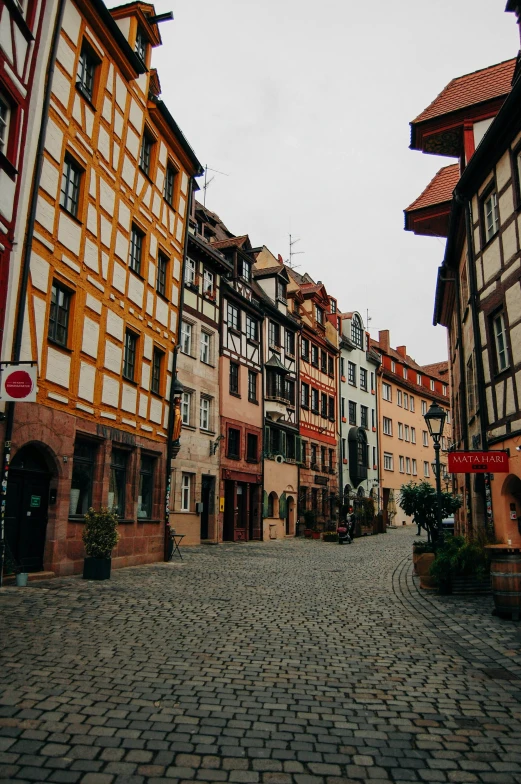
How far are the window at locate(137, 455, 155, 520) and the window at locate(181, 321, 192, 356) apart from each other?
8111mm

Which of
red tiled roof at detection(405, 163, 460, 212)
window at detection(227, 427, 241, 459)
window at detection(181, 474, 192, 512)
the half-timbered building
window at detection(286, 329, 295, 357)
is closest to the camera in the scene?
red tiled roof at detection(405, 163, 460, 212)

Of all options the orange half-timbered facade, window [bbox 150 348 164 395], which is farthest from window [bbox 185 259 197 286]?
window [bbox 150 348 164 395]

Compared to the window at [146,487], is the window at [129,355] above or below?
above

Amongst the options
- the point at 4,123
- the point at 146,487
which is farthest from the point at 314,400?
the point at 4,123

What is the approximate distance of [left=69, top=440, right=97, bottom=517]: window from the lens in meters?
14.8

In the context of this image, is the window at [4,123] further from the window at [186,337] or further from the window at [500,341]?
the window at [186,337]

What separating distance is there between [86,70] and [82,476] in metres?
9.63

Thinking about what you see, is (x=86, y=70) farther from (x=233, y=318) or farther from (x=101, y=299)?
(x=233, y=318)

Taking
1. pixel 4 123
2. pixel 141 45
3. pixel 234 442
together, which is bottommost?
pixel 234 442

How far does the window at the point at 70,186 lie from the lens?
14.5m

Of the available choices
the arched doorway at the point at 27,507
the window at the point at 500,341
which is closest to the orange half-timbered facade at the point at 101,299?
the arched doorway at the point at 27,507

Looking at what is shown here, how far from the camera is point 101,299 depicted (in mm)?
15898

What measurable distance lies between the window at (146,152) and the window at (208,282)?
29.7 ft

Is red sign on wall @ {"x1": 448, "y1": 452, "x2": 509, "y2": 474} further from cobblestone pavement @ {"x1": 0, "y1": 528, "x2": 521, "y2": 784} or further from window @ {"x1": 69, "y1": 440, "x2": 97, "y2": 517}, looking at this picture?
window @ {"x1": 69, "y1": 440, "x2": 97, "y2": 517}
